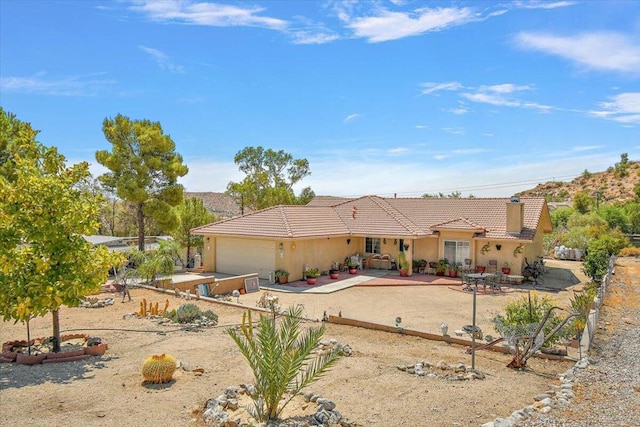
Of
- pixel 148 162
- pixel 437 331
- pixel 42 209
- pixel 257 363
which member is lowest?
pixel 437 331

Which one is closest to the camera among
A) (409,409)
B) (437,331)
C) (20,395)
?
(409,409)

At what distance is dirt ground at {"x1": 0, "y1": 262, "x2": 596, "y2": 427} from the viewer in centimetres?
890

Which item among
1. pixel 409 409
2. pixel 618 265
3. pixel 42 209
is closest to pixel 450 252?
pixel 618 265

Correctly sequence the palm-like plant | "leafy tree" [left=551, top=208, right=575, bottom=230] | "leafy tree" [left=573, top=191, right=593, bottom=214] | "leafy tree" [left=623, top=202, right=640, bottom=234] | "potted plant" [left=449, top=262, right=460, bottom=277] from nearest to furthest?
the palm-like plant → "potted plant" [left=449, top=262, right=460, bottom=277] → "leafy tree" [left=623, top=202, right=640, bottom=234] → "leafy tree" [left=551, top=208, right=575, bottom=230] → "leafy tree" [left=573, top=191, right=593, bottom=214]

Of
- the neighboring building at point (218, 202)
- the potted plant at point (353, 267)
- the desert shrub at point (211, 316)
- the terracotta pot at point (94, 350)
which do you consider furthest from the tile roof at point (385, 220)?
the neighboring building at point (218, 202)

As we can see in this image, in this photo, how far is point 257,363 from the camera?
8500mm

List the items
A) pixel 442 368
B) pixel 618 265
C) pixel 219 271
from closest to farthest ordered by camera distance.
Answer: pixel 442 368, pixel 219 271, pixel 618 265

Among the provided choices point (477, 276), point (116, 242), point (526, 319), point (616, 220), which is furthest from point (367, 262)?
point (616, 220)

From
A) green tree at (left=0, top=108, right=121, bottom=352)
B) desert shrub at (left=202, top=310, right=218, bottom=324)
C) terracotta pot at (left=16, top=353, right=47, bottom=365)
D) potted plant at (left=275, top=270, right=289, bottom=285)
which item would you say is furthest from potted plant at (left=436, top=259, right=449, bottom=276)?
terracotta pot at (left=16, top=353, right=47, bottom=365)

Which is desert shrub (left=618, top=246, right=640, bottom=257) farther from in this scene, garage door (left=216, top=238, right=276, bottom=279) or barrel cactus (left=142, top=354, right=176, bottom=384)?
barrel cactus (left=142, top=354, right=176, bottom=384)

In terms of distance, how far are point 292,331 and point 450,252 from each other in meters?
22.3

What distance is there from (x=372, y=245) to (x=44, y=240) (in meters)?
22.7

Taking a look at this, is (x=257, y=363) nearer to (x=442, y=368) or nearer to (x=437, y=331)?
(x=442, y=368)

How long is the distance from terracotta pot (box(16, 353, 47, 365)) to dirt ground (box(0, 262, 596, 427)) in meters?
0.26
